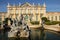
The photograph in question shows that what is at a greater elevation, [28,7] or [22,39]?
[28,7]

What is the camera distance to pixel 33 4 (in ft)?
226

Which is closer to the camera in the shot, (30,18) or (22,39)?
(22,39)

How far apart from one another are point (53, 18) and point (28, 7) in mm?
10599

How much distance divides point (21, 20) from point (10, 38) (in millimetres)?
3725

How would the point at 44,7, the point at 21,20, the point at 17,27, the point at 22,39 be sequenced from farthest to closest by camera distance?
the point at 44,7 < the point at 21,20 < the point at 17,27 < the point at 22,39

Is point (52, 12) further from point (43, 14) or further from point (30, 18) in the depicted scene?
point (30, 18)

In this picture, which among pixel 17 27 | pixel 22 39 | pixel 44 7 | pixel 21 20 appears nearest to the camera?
pixel 22 39

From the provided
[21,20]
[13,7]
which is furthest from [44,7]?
[21,20]

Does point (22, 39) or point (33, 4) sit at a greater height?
point (33, 4)

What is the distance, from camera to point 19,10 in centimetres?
6956

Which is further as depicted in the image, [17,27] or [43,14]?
[43,14]

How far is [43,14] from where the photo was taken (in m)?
68.8

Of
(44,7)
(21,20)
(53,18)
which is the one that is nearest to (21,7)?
(44,7)

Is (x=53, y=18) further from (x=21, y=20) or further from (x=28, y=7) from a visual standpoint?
(x=21, y=20)
